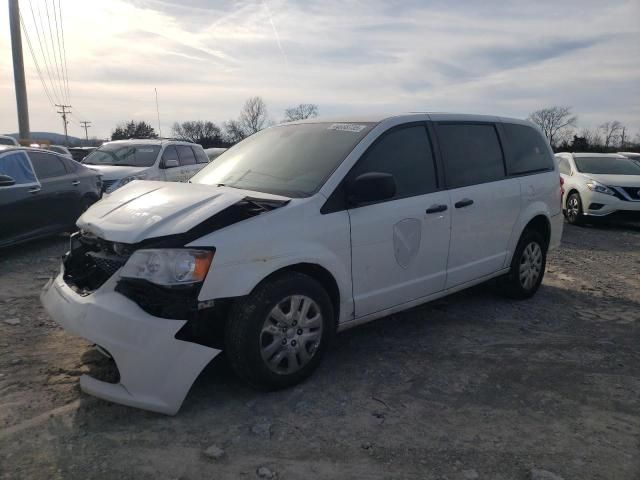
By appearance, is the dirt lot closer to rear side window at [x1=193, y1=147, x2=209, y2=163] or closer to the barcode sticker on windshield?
the barcode sticker on windshield

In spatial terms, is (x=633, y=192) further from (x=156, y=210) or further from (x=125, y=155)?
(x=156, y=210)

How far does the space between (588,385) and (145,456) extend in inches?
115

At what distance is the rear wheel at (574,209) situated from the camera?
37.3ft

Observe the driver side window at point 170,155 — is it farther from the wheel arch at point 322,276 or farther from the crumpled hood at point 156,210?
the wheel arch at point 322,276

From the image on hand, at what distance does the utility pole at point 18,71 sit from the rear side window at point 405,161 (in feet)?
71.2

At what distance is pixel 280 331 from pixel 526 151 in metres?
3.63

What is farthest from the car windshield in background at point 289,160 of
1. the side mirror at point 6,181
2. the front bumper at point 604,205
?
the front bumper at point 604,205

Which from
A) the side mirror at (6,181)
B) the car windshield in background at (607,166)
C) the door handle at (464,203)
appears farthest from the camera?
the car windshield in background at (607,166)

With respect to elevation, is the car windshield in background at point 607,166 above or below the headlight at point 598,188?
above

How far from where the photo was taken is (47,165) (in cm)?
784

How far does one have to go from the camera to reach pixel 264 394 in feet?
10.9

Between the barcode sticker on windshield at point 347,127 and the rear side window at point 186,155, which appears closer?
the barcode sticker on windshield at point 347,127

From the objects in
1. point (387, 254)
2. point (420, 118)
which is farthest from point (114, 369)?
point (420, 118)

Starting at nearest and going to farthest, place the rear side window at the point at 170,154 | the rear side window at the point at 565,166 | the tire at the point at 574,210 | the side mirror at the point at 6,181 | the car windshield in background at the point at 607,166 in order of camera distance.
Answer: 1. the side mirror at the point at 6,181
2. the rear side window at the point at 170,154
3. the tire at the point at 574,210
4. the car windshield in background at the point at 607,166
5. the rear side window at the point at 565,166
